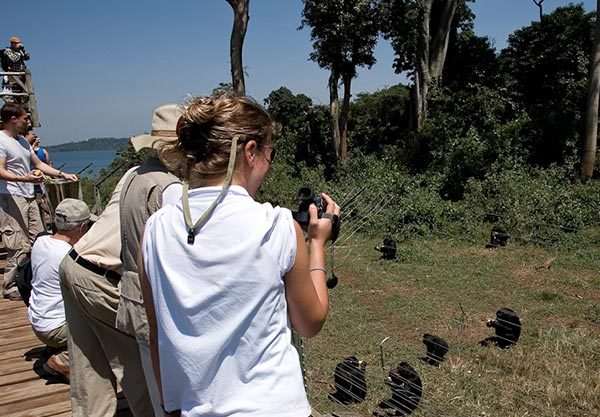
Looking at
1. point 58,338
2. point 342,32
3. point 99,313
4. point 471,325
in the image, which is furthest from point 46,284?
point 342,32

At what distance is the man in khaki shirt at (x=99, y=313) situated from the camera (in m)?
Answer: 2.21

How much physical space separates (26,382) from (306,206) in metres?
2.55

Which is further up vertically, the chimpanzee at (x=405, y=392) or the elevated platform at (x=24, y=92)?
the elevated platform at (x=24, y=92)

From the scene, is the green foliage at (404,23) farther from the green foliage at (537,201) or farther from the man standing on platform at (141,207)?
the man standing on platform at (141,207)

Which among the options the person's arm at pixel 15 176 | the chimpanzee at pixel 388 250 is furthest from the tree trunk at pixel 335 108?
the person's arm at pixel 15 176

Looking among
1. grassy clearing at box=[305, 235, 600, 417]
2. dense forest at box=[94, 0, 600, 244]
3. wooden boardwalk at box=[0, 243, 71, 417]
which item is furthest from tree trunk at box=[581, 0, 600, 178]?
wooden boardwalk at box=[0, 243, 71, 417]

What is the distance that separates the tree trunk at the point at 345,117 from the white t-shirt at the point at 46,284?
14.0 meters

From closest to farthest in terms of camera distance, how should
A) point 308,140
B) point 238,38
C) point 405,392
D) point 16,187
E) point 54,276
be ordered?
point 54,276 → point 405,392 → point 16,187 → point 238,38 → point 308,140

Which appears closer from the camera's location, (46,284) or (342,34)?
(46,284)

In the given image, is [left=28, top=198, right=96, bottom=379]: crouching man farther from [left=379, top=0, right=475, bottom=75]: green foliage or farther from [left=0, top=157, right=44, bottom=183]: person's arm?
[left=379, top=0, right=475, bottom=75]: green foliage

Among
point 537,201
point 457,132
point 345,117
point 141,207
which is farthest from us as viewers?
point 345,117

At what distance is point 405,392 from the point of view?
3.84 meters

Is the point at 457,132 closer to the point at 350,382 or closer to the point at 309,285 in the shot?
the point at 350,382

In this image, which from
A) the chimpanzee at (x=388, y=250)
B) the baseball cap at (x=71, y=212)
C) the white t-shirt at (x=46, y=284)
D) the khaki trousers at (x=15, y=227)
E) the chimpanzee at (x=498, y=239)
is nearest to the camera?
the baseball cap at (x=71, y=212)
